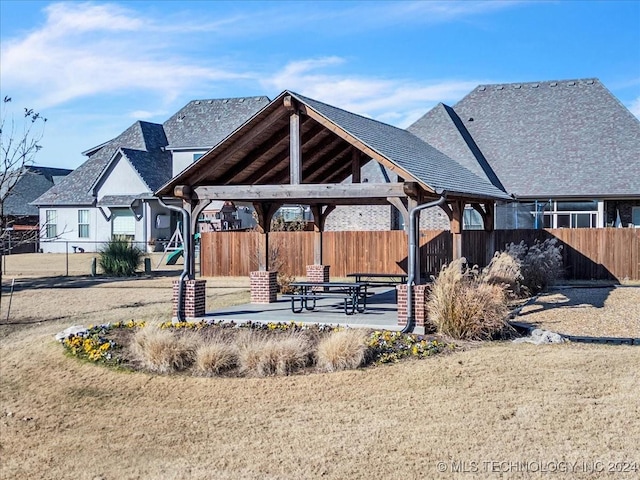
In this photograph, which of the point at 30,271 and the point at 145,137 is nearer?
the point at 30,271

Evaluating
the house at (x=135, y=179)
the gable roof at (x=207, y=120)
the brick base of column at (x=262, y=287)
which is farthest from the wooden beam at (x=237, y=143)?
the gable roof at (x=207, y=120)

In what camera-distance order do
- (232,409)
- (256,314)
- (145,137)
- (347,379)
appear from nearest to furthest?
1. (232,409)
2. (347,379)
3. (256,314)
4. (145,137)

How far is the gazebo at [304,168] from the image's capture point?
1394 centimetres

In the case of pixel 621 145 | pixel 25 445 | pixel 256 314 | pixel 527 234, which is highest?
pixel 621 145

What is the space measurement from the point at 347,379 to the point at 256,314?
5228 mm

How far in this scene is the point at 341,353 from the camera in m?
11.2

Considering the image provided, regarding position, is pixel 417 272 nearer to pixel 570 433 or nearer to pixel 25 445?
pixel 570 433

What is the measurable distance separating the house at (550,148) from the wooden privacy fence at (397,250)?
11.2 feet

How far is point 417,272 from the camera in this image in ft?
44.9

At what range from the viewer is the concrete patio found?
14070mm

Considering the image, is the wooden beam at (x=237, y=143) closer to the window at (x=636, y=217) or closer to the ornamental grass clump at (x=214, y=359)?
the ornamental grass clump at (x=214, y=359)

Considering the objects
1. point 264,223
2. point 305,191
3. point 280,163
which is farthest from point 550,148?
Answer: point 305,191

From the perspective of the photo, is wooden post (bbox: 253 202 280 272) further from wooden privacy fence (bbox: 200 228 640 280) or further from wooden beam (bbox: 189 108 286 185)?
wooden privacy fence (bbox: 200 228 640 280)

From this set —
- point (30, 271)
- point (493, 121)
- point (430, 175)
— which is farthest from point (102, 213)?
point (430, 175)
